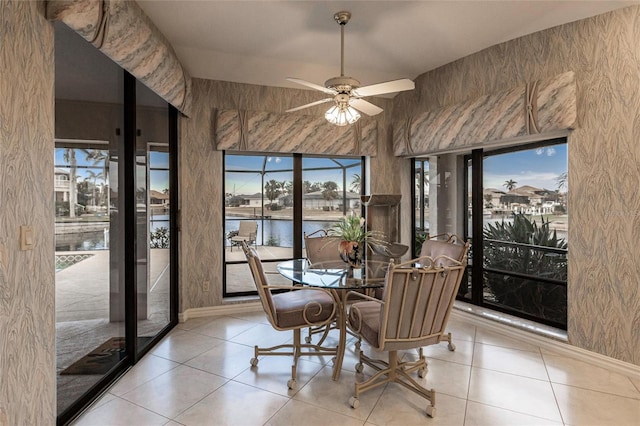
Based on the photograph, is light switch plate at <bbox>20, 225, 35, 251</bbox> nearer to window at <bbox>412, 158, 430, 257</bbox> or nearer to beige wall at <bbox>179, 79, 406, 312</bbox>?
beige wall at <bbox>179, 79, 406, 312</bbox>

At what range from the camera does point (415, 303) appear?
7.45ft

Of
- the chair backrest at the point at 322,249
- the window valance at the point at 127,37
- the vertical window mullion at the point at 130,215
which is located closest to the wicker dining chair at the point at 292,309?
the chair backrest at the point at 322,249

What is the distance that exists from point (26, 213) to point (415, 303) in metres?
2.15

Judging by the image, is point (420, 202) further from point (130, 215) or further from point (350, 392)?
point (130, 215)

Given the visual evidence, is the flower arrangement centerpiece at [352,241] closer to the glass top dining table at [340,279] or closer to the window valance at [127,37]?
the glass top dining table at [340,279]

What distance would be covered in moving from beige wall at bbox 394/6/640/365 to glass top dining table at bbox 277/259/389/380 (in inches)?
67.9

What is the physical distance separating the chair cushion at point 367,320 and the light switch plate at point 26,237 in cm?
199

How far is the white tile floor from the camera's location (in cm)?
226

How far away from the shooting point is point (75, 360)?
247 cm

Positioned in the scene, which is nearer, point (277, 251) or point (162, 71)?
point (162, 71)

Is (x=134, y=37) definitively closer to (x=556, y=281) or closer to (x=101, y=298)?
(x=101, y=298)

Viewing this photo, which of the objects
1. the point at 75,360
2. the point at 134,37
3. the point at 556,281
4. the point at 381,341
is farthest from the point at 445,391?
the point at 134,37

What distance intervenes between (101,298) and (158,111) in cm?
187

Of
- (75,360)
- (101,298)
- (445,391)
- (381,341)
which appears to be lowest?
(445,391)
